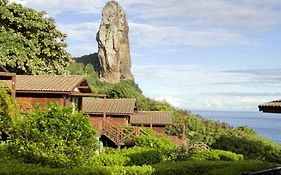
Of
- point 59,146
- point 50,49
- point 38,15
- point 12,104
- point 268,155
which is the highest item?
point 38,15

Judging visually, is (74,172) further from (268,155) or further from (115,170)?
(268,155)

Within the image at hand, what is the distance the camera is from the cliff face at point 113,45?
3123 inches

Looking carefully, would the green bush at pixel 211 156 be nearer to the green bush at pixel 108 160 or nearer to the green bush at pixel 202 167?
the green bush at pixel 202 167

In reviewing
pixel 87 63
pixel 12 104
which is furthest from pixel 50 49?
pixel 87 63

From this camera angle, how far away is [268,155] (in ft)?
127

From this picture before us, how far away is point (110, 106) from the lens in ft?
126

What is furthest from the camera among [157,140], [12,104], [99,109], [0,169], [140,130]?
[99,109]

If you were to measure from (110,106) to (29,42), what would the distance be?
8.08 meters

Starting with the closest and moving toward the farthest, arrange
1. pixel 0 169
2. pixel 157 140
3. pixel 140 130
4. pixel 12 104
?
1. pixel 12 104
2. pixel 0 169
3. pixel 157 140
4. pixel 140 130

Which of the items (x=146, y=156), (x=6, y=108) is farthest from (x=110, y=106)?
(x=6, y=108)

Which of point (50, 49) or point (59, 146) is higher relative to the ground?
point (50, 49)

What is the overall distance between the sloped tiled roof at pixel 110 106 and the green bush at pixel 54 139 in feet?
59.7

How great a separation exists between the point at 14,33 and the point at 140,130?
13336mm

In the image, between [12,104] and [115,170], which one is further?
[115,170]
